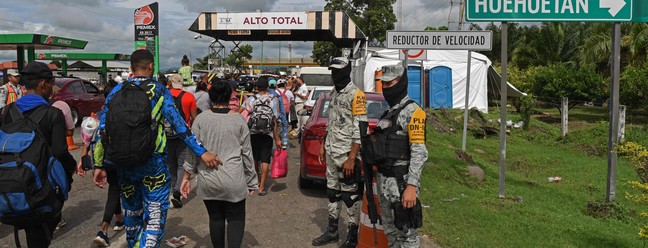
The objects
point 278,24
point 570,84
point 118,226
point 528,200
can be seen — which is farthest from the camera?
point 570,84

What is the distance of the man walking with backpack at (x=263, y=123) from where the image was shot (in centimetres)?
645

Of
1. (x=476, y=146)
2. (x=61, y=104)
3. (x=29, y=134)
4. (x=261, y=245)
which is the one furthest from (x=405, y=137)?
(x=476, y=146)

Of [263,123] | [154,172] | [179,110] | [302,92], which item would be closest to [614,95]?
[263,123]

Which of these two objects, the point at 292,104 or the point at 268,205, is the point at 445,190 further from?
the point at 292,104

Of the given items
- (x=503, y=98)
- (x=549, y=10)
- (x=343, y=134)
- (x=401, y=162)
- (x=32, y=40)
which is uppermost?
(x=32, y=40)

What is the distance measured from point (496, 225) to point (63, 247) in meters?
4.42

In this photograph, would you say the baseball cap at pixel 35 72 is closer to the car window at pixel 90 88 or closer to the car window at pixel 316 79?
the car window at pixel 90 88

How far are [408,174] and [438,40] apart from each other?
4.46 m

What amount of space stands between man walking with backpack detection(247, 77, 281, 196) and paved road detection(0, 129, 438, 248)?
61 centimetres

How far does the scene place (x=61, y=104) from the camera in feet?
17.2

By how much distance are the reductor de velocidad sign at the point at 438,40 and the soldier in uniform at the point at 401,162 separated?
12.9 ft

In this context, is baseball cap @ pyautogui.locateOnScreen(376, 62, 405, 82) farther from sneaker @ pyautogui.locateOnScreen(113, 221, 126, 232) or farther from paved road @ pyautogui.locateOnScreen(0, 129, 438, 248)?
sneaker @ pyautogui.locateOnScreen(113, 221, 126, 232)

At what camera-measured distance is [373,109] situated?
7082mm

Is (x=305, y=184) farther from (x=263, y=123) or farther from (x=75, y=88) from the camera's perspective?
(x=75, y=88)
